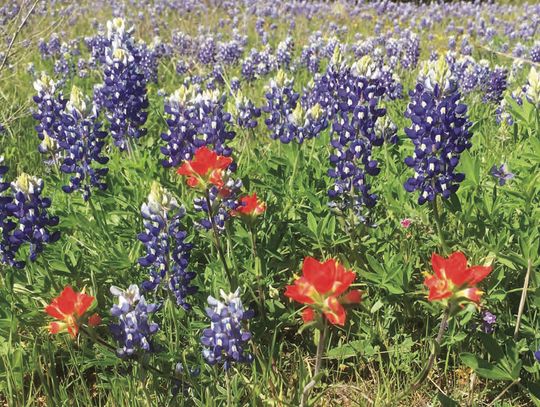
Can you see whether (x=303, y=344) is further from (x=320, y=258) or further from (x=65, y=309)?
(x=65, y=309)

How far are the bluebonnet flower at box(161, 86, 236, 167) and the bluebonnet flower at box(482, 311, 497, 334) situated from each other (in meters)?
1.50

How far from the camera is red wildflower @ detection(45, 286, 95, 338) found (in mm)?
1776

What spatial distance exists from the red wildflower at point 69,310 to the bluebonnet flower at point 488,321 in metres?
1.51

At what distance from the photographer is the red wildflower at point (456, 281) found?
1616mm

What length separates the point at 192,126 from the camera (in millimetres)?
3199

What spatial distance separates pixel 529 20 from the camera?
38.6 feet

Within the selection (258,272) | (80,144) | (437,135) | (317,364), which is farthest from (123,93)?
(317,364)

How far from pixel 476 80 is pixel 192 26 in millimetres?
6970

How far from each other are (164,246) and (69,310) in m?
0.57

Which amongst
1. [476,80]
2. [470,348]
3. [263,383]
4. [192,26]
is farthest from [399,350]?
[192,26]

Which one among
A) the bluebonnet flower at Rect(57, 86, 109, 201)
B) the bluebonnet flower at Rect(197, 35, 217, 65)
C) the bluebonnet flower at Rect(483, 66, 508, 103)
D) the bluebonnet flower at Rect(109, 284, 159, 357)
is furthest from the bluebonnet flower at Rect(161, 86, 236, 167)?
the bluebonnet flower at Rect(197, 35, 217, 65)

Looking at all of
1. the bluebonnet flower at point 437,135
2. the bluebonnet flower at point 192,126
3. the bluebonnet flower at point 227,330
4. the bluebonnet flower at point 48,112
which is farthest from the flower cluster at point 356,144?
the bluebonnet flower at point 48,112

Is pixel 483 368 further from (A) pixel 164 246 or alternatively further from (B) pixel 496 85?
(B) pixel 496 85

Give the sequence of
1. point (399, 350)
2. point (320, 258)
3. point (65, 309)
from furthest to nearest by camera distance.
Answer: point (320, 258), point (399, 350), point (65, 309)
